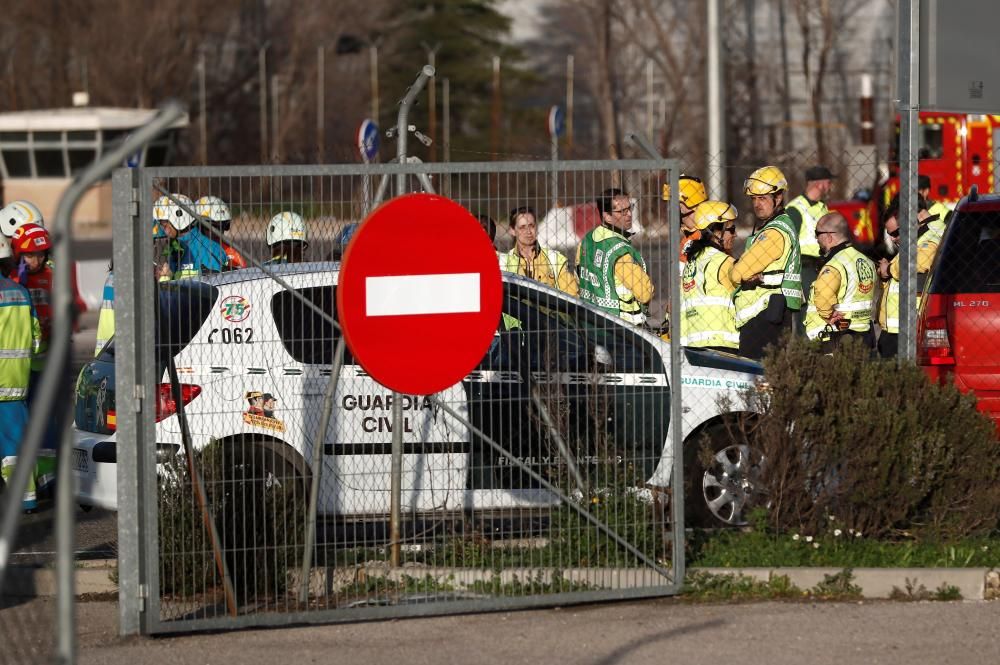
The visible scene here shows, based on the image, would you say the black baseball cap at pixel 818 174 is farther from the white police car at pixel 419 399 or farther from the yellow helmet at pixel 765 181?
the white police car at pixel 419 399

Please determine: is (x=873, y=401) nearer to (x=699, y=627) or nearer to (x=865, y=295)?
(x=699, y=627)

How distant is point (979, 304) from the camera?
952 cm

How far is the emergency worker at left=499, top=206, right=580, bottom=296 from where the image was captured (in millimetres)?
8234

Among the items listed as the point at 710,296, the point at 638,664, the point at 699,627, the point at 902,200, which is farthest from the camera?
the point at 710,296

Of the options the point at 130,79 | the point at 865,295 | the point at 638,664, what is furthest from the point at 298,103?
the point at 638,664

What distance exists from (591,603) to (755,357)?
3216 millimetres

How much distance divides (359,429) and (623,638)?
194cm

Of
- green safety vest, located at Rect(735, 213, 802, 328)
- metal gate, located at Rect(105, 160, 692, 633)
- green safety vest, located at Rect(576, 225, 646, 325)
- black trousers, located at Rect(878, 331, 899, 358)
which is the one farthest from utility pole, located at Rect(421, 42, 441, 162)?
metal gate, located at Rect(105, 160, 692, 633)

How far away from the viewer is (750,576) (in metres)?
7.37

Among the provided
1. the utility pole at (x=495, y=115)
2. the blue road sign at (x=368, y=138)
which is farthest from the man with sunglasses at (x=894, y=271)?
the utility pole at (x=495, y=115)

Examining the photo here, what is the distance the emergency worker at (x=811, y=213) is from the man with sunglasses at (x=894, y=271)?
1.76 ft

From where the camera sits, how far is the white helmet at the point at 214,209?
696 cm

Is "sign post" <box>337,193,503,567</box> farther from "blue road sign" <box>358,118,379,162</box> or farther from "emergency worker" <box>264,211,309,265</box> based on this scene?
"blue road sign" <box>358,118,379,162</box>

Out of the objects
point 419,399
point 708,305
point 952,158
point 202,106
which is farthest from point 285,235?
point 202,106
